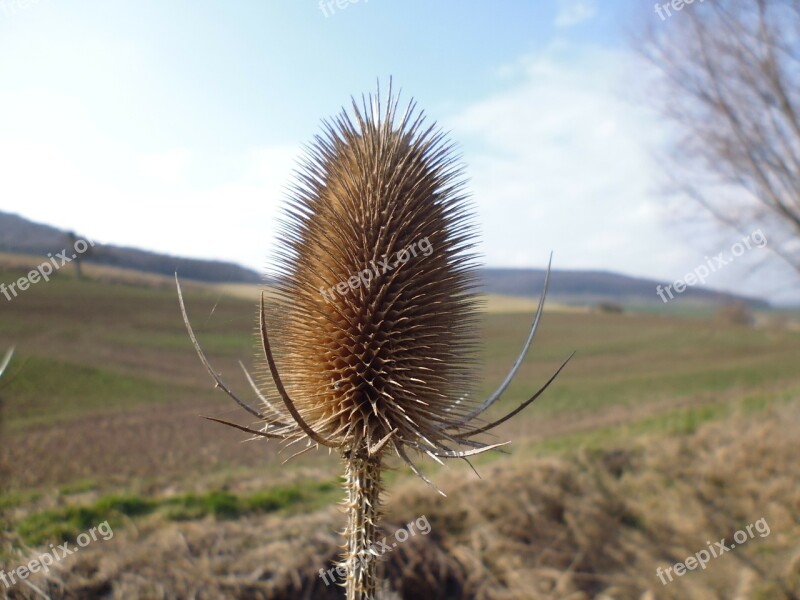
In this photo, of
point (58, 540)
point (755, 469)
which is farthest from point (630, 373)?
point (58, 540)

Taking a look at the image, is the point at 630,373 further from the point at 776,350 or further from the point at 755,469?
the point at 755,469

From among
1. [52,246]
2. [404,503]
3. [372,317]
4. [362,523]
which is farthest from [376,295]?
[52,246]

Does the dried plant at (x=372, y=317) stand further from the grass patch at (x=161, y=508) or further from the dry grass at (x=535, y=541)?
the grass patch at (x=161, y=508)

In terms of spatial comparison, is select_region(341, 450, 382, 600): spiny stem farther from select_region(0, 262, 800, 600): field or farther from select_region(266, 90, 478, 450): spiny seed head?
select_region(0, 262, 800, 600): field

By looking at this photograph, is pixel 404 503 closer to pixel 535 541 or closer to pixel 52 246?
pixel 535 541

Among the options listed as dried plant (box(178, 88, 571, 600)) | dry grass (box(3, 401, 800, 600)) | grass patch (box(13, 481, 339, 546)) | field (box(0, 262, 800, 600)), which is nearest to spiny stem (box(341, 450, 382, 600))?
dried plant (box(178, 88, 571, 600))

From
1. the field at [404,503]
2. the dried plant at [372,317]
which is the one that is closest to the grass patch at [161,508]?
the field at [404,503]

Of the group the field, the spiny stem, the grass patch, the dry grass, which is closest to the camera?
the spiny stem
